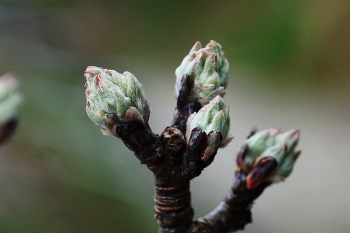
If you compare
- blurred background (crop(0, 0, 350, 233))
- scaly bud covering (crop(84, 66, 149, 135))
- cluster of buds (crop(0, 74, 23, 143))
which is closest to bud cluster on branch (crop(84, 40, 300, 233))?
scaly bud covering (crop(84, 66, 149, 135))

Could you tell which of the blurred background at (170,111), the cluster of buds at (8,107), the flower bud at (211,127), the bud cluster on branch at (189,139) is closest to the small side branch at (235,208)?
the bud cluster on branch at (189,139)

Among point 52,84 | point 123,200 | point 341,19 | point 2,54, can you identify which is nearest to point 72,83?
point 52,84

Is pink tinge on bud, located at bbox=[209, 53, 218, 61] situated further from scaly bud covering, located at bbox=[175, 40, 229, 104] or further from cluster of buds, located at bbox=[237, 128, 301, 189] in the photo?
cluster of buds, located at bbox=[237, 128, 301, 189]

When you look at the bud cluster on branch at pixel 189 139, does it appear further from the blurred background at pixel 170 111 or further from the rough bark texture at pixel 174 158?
the blurred background at pixel 170 111

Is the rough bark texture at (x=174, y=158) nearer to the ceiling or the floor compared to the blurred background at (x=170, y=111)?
nearer to the floor

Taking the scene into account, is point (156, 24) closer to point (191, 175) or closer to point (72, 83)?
point (72, 83)

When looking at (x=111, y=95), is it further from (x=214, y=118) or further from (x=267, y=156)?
(x=267, y=156)
